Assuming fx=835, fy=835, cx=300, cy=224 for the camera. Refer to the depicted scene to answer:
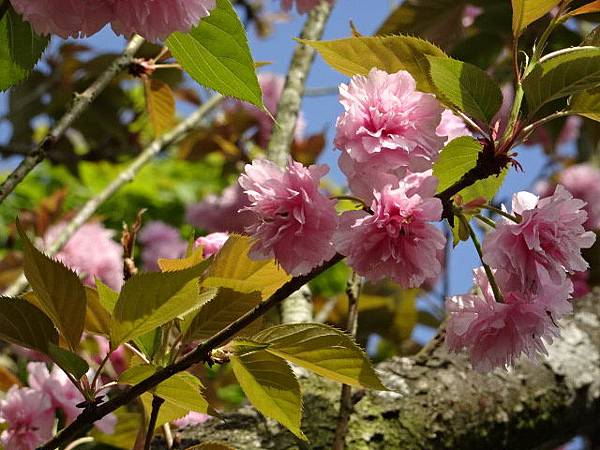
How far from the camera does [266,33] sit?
13.9 ft

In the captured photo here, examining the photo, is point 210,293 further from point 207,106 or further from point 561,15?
point 207,106

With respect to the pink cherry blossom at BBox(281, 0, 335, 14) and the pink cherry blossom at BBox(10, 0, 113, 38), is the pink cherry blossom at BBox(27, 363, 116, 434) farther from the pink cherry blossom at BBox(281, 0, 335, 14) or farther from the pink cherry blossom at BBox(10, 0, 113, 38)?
the pink cherry blossom at BBox(281, 0, 335, 14)

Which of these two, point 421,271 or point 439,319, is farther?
point 439,319

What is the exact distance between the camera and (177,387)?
81cm

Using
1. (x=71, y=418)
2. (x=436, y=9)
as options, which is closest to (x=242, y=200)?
(x=436, y=9)

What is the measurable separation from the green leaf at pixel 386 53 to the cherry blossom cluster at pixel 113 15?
0.15m

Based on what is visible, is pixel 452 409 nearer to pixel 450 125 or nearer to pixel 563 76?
pixel 450 125

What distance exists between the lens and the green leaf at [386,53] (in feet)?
2.76

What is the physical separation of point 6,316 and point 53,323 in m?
0.06

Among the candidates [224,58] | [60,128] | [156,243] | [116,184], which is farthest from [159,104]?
[156,243]

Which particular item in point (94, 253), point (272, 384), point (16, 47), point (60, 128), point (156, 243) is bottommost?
point (272, 384)

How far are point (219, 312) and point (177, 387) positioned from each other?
0.27 feet

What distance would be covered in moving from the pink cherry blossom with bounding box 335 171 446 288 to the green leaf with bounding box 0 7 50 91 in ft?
1.19

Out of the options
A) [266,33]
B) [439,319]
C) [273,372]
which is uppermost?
[266,33]
